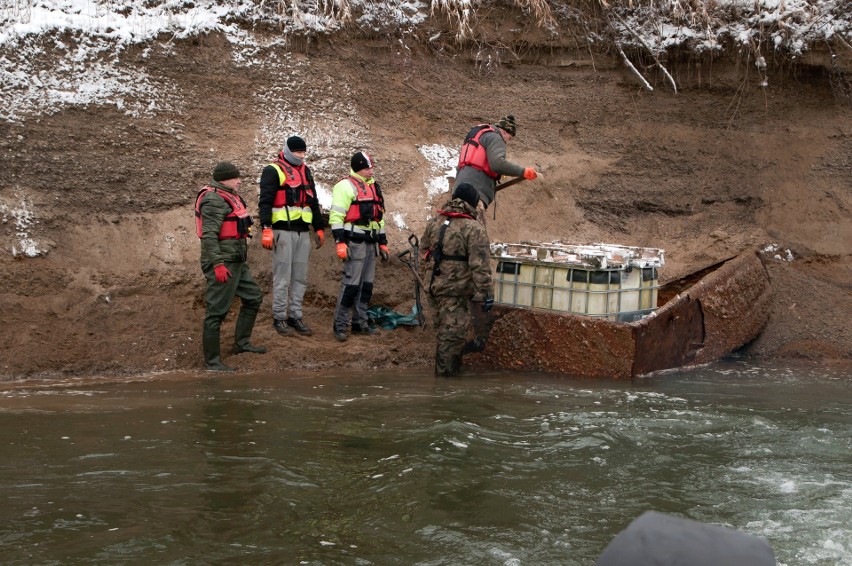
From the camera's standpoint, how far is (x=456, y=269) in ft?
28.2

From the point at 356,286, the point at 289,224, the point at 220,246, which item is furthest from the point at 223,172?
the point at 356,286

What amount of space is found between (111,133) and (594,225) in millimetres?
5721

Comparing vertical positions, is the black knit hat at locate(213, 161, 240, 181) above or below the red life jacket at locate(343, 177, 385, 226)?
above

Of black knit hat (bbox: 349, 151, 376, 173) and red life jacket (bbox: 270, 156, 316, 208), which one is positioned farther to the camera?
black knit hat (bbox: 349, 151, 376, 173)

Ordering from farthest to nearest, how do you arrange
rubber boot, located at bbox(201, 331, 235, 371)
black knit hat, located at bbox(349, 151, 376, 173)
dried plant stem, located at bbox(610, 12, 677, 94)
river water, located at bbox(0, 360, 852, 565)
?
1. dried plant stem, located at bbox(610, 12, 677, 94)
2. black knit hat, located at bbox(349, 151, 376, 173)
3. rubber boot, located at bbox(201, 331, 235, 371)
4. river water, located at bbox(0, 360, 852, 565)

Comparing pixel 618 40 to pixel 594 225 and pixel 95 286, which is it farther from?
pixel 95 286

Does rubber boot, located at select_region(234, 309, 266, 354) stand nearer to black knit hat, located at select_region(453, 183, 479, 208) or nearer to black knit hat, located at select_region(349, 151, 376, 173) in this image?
black knit hat, located at select_region(349, 151, 376, 173)

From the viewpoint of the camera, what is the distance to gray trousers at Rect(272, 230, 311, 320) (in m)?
9.27

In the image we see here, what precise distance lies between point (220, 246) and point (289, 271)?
2.91ft

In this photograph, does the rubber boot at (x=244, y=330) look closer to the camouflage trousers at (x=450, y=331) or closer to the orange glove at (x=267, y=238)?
the orange glove at (x=267, y=238)

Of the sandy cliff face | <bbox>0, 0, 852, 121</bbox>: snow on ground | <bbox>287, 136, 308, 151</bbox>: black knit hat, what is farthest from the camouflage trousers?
<bbox>0, 0, 852, 121</bbox>: snow on ground

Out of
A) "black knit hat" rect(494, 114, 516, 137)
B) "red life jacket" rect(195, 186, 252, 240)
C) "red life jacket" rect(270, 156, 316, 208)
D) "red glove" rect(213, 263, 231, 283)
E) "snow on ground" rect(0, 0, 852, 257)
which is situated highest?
"snow on ground" rect(0, 0, 852, 257)

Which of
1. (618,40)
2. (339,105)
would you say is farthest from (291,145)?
(618,40)

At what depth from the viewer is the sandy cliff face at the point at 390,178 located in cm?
921
